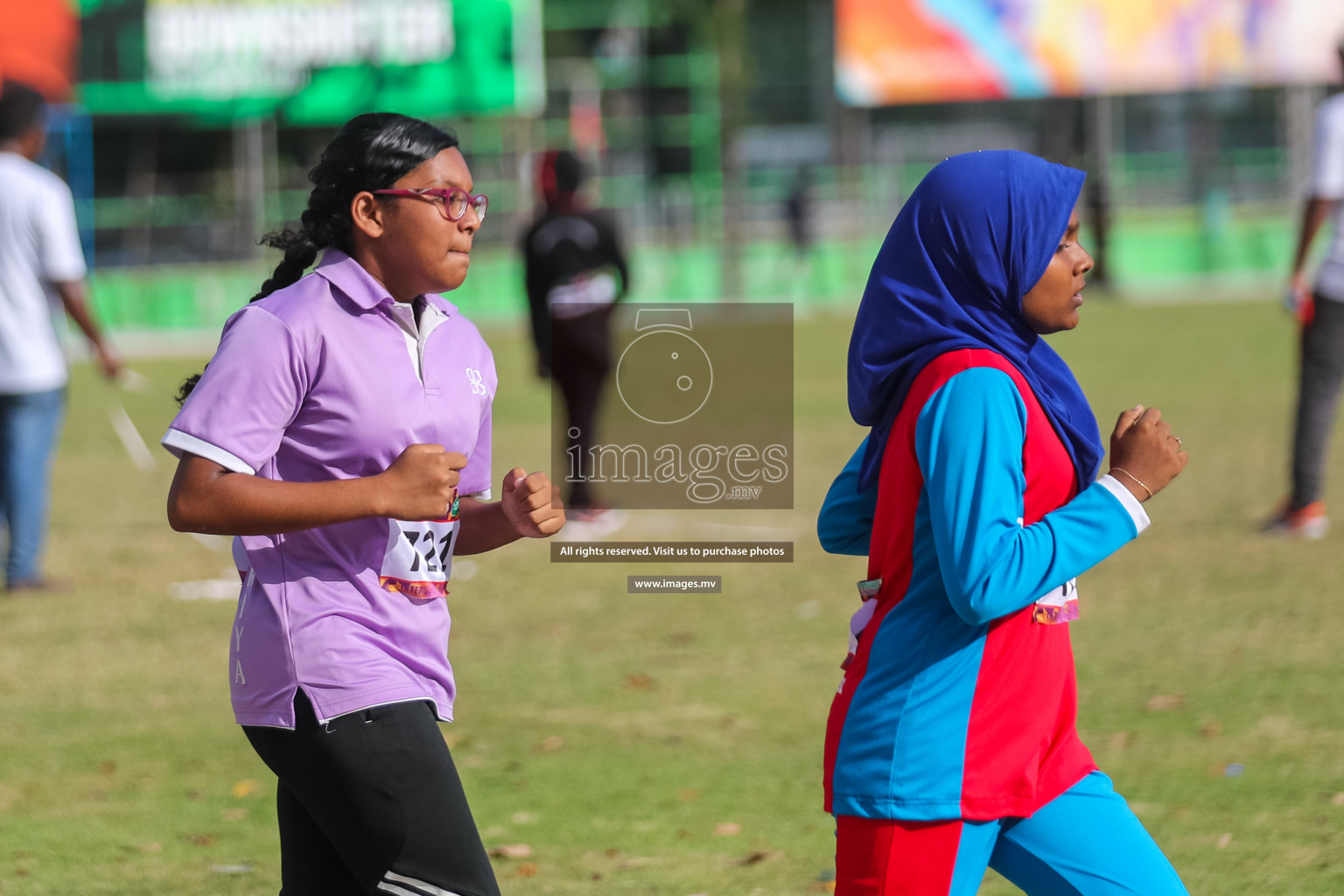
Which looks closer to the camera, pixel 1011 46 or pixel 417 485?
pixel 417 485

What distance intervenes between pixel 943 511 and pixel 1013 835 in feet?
1.95

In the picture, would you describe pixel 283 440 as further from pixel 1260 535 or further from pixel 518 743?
pixel 1260 535

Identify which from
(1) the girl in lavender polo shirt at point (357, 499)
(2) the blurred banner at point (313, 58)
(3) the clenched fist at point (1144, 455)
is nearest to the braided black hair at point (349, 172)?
(1) the girl in lavender polo shirt at point (357, 499)

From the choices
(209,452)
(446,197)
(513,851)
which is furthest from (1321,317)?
(209,452)

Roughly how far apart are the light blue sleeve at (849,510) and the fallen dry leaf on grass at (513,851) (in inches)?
87.9

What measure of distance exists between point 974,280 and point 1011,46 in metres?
29.7

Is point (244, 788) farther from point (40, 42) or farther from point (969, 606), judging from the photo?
point (40, 42)

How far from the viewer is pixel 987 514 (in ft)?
8.38

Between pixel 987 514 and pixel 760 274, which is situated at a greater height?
pixel 760 274

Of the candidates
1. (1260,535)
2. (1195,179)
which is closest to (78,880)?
(1260,535)

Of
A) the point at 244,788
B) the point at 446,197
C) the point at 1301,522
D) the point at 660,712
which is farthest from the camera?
the point at 1301,522

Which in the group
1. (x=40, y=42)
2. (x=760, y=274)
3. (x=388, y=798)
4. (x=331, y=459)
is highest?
(x=40, y=42)

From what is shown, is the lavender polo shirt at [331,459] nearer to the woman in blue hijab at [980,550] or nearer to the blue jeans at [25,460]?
the woman in blue hijab at [980,550]

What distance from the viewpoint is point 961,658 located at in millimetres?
2695
